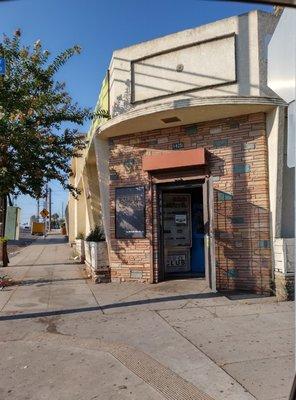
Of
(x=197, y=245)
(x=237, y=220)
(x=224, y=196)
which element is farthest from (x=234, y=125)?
(x=197, y=245)

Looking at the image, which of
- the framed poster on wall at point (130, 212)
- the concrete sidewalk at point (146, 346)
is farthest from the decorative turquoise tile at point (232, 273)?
the framed poster on wall at point (130, 212)

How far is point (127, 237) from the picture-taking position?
429 inches

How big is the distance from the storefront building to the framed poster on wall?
24 mm

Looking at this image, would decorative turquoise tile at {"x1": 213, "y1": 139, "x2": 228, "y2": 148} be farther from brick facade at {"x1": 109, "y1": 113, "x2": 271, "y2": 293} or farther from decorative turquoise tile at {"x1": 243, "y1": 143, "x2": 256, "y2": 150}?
decorative turquoise tile at {"x1": 243, "y1": 143, "x2": 256, "y2": 150}

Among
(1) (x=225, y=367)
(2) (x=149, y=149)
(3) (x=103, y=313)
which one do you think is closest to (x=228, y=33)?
(2) (x=149, y=149)

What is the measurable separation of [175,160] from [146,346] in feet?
16.8

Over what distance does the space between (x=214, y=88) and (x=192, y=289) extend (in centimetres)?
420

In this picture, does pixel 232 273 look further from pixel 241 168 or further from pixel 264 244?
pixel 241 168

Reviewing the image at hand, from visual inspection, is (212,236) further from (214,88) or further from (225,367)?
(225,367)

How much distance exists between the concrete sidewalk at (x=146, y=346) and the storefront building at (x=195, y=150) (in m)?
1.28

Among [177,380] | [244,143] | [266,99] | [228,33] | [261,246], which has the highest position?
[228,33]

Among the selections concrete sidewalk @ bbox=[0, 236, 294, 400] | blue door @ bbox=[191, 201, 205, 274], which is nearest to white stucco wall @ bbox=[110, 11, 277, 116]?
blue door @ bbox=[191, 201, 205, 274]

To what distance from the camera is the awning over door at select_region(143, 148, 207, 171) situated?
9.81 meters

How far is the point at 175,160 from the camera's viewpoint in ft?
33.3
